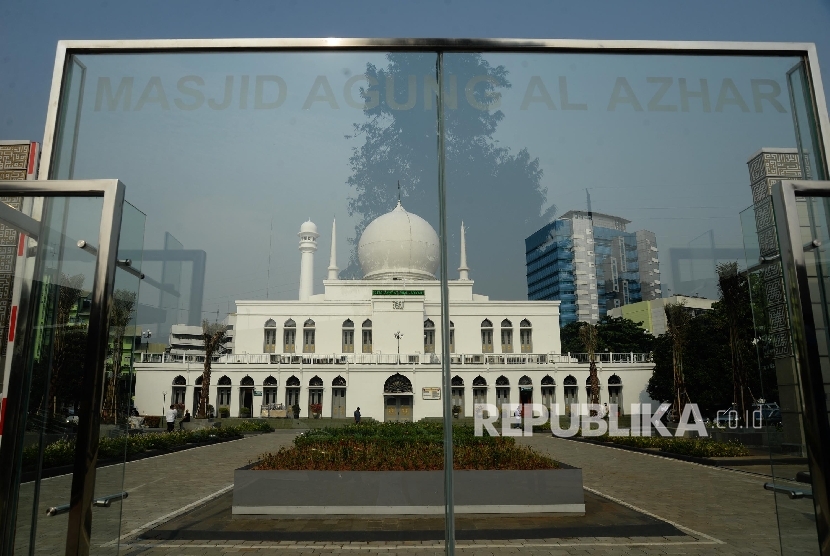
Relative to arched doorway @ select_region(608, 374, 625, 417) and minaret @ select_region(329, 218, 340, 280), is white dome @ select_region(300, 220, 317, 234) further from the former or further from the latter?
arched doorway @ select_region(608, 374, 625, 417)

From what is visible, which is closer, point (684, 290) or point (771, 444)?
point (771, 444)

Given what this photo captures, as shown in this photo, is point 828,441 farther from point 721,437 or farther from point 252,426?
point 252,426

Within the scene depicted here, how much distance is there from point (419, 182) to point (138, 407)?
2.83 m

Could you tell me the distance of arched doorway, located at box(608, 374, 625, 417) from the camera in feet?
17.0

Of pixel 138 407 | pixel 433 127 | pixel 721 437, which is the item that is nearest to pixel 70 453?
pixel 138 407

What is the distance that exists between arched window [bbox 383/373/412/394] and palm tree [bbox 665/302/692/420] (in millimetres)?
2423

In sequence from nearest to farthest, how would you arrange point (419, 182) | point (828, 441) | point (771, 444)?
point (828, 441)
point (771, 444)
point (419, 182)

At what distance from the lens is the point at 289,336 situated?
207 inches

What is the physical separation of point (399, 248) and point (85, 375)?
2373 millimetres

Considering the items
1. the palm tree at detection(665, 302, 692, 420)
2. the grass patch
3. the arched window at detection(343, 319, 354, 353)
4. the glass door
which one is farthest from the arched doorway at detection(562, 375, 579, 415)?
the glass door

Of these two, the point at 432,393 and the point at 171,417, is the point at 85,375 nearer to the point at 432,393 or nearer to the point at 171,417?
the point at 171,417

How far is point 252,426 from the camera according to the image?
5531mm

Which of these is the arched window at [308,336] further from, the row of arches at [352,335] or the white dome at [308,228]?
the white dome at [308,228]

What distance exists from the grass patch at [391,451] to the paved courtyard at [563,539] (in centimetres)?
16
